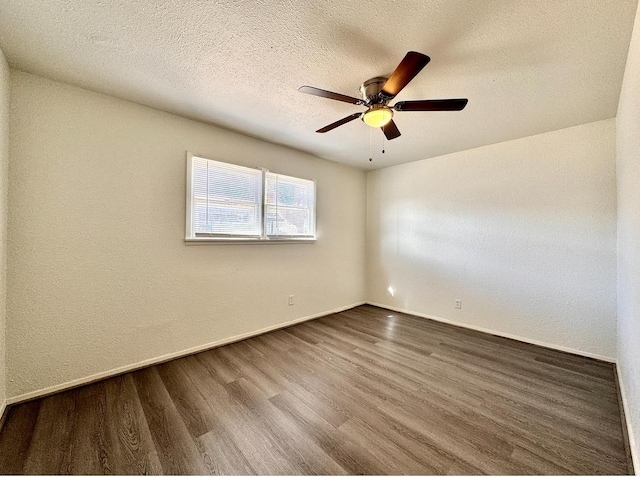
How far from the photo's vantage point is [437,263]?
3.58m

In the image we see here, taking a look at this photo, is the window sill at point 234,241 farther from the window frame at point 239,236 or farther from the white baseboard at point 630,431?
the white baseboard at point 630,431

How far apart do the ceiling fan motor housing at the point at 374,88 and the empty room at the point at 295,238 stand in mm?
48

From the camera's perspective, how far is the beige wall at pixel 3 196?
1.58 metres

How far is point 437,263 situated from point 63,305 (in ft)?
13.4

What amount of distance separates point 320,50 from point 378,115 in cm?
58

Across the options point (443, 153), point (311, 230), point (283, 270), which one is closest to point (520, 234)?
point (443, 153)

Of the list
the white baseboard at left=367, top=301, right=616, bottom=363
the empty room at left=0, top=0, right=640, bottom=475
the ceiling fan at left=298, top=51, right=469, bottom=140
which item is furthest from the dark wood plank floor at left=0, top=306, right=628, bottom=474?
the ceiling fan at left=298, top=51, right=469, bottom=140

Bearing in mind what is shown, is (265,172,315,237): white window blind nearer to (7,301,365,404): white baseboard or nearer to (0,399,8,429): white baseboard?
(7,301,365,404): white baseboard

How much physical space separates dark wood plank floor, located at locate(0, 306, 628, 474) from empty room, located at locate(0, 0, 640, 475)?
0.06 feet

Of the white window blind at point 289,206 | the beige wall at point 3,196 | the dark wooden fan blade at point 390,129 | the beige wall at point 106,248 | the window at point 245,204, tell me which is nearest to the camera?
the beige wall at point 3,196

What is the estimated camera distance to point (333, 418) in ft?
5.31

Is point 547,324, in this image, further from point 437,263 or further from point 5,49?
point 5,49

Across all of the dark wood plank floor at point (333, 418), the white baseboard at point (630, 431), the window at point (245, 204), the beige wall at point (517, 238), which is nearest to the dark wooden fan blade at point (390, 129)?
the window at point (245, 204)

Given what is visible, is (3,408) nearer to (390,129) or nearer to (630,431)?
(390,129)
